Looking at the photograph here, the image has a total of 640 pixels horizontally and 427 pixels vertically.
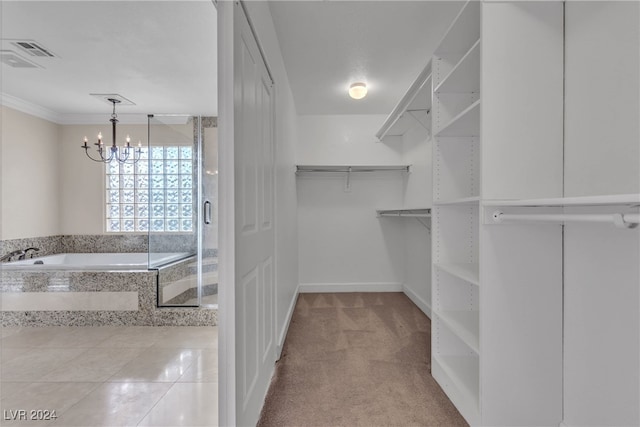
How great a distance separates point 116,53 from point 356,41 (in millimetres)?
Answer: 1985

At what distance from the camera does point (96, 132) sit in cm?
421

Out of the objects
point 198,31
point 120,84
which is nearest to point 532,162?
point 198,31

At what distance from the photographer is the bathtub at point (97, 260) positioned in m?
2.88

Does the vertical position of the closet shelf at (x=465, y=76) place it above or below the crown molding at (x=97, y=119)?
below

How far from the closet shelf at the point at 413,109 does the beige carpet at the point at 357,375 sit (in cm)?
199

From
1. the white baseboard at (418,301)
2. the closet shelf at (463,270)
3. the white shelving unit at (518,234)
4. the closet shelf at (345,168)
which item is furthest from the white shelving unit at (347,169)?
the white shelving unit at (518,234)

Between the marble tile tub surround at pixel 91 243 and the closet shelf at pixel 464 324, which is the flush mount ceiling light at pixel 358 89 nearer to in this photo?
the closet shelf at pixel 464 324

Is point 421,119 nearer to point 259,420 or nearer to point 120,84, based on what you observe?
point 259,420

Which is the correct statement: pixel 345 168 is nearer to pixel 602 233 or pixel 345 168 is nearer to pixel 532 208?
pixel 532 208

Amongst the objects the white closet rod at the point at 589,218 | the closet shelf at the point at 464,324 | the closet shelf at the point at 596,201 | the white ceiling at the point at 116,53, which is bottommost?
the closet shelf at the point at 464,324

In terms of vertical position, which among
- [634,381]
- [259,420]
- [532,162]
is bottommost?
[259,420]

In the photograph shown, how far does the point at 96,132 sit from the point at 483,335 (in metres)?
5.12

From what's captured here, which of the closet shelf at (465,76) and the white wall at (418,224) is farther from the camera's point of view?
the white wall at (418,224)

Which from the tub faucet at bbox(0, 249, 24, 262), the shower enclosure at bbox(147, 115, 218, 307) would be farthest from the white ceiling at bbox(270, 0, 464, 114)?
the tub faucet at bbox(0, 249, 24, 262)
